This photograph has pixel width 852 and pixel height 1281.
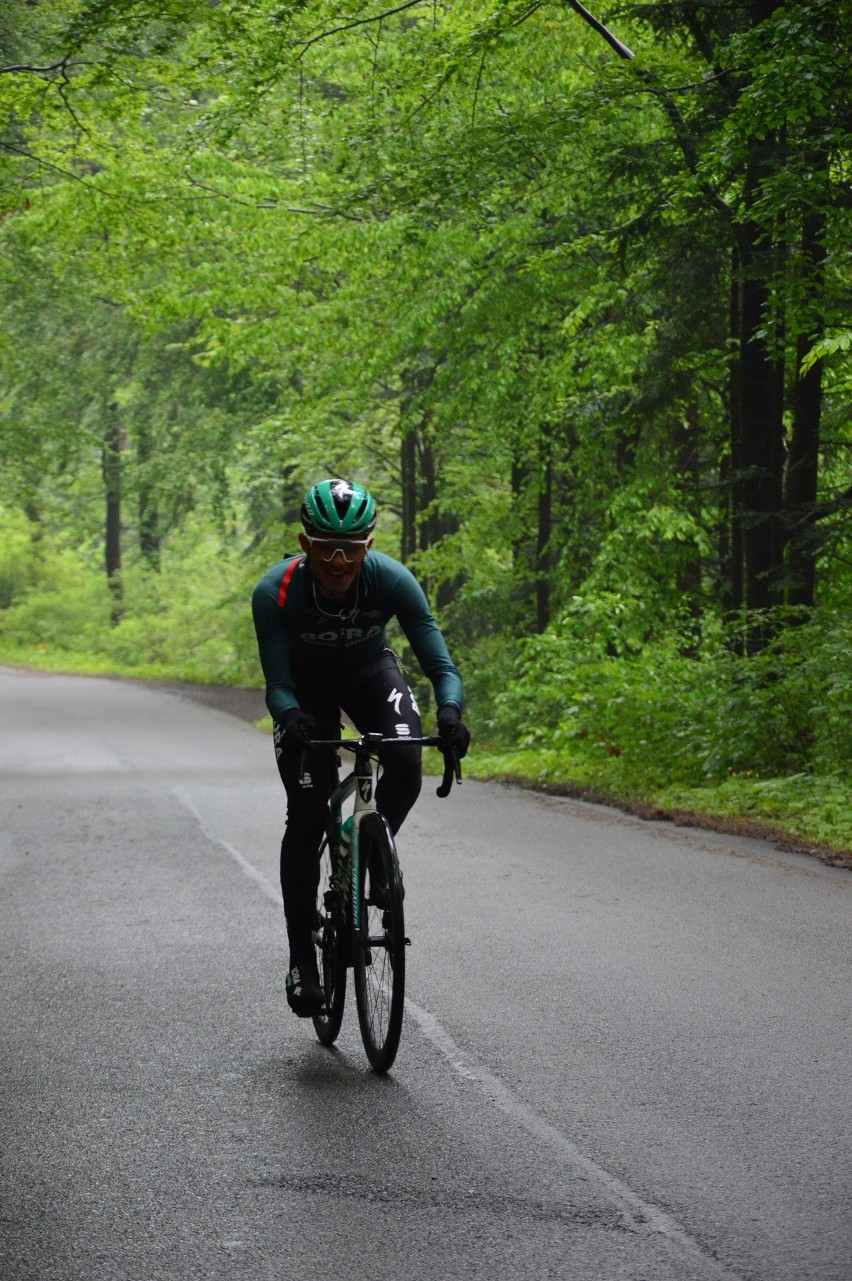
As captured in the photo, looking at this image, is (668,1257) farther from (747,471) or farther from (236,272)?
(236,272)

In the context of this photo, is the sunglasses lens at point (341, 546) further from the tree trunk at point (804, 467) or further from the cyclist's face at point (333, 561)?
the tree trunk at point (804, 467)

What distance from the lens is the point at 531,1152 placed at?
16.0 feet

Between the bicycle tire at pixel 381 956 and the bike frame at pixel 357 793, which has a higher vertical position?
the bike frame at pixel 357 793

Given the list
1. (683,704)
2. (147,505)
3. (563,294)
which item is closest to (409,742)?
(683,704)

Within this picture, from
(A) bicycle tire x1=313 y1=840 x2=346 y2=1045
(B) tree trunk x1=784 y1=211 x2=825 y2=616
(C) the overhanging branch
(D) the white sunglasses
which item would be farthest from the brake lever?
(C) the overhanging branch

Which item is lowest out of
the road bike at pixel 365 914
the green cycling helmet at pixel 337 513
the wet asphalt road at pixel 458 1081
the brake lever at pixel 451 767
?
the wet asphalt road at pixel 458 1081

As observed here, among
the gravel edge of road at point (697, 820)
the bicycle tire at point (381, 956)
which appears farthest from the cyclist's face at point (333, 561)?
the gravel edge of road at point (697, 820)

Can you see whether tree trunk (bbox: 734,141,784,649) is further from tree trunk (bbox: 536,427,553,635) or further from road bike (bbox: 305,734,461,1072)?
road bike (bbox: 305,734,461,1072)

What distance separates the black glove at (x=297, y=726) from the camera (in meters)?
5.71

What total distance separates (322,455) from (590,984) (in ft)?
71.1

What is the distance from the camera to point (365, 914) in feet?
19.4

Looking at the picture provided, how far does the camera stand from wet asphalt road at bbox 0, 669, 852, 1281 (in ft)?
13.7

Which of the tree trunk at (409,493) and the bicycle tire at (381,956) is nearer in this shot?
the bicycle tire at (381,956)

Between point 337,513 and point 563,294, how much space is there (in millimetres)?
14633
